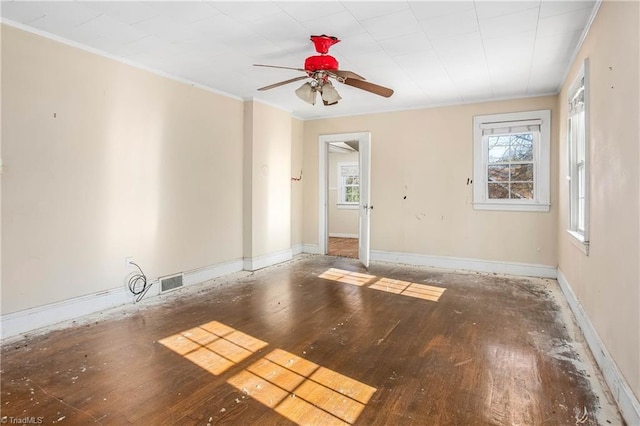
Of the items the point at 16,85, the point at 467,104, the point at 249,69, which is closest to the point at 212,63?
the point at 249,69

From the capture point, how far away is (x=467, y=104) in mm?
5457

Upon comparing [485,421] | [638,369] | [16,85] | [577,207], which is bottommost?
[485,421]

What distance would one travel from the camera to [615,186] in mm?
2234

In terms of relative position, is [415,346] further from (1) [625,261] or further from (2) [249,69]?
(2) [249,69]

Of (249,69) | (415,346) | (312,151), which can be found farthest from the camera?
(312,151)

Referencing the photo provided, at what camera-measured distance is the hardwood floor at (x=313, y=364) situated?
77.9 inches

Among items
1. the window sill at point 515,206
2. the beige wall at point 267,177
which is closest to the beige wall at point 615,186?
the window sill at point 515,206

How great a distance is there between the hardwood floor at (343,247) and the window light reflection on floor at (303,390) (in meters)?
4.24

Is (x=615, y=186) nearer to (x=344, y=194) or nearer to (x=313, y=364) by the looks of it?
(x=313, y=364)

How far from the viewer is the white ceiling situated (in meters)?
2.68

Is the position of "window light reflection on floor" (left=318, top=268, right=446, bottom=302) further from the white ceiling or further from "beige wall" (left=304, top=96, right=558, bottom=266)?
the white ceiling

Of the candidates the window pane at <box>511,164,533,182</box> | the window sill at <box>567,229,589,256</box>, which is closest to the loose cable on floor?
the window sill at <box>567,229,589,256</box>

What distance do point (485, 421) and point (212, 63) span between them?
12.9 ft

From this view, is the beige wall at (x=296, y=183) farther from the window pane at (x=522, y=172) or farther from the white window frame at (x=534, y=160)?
the window pane at (x=522, y=172)
